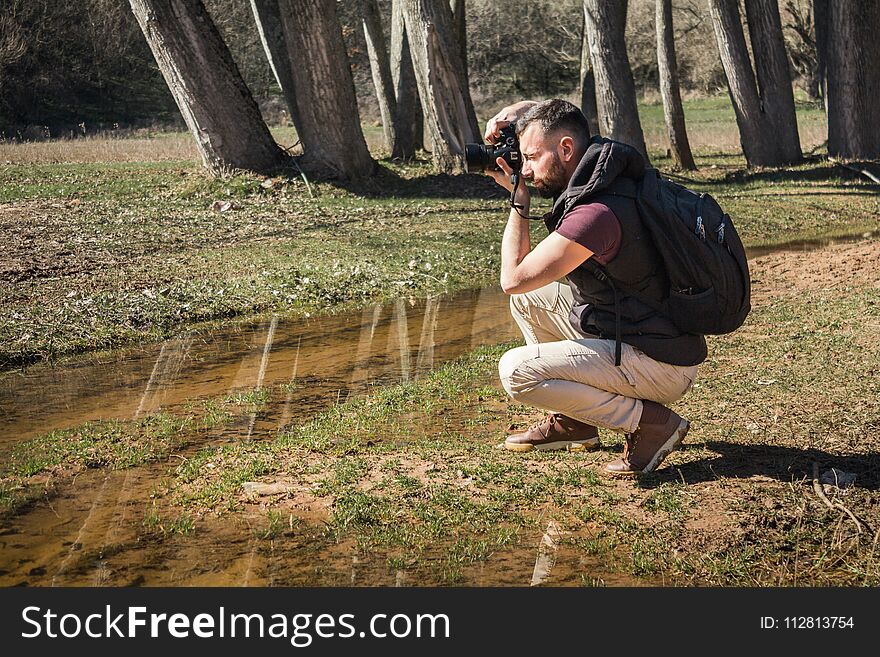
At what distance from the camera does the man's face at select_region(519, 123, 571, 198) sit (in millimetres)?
4578

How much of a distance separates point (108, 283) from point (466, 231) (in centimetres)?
507

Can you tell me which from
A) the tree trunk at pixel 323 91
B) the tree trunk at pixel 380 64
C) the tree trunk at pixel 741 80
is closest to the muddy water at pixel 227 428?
the tree trunk at pixel 323 91

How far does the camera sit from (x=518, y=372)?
16.0 ft

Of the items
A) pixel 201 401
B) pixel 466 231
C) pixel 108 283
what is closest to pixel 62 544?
pixel 201 401

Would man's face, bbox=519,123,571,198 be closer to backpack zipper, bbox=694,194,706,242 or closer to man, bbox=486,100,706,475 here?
man, bbox=486,100,706,475

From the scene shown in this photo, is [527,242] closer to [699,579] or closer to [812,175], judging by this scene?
[699,579]

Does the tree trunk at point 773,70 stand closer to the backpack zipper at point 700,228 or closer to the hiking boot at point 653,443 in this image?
the hiking boot at point 653,443

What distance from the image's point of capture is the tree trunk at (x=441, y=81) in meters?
17.3

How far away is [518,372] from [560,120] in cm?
122

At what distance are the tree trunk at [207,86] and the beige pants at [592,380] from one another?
12.0 m

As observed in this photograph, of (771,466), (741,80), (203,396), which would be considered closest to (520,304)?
(771,466)

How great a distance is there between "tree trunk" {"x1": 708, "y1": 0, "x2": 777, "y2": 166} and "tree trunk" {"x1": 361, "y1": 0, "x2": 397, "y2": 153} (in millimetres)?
6875

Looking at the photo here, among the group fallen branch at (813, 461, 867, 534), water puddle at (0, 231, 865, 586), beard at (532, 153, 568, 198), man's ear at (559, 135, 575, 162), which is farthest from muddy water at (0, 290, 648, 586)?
man's ear at (559, 135, 575, 162)

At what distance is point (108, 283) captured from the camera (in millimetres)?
9867
